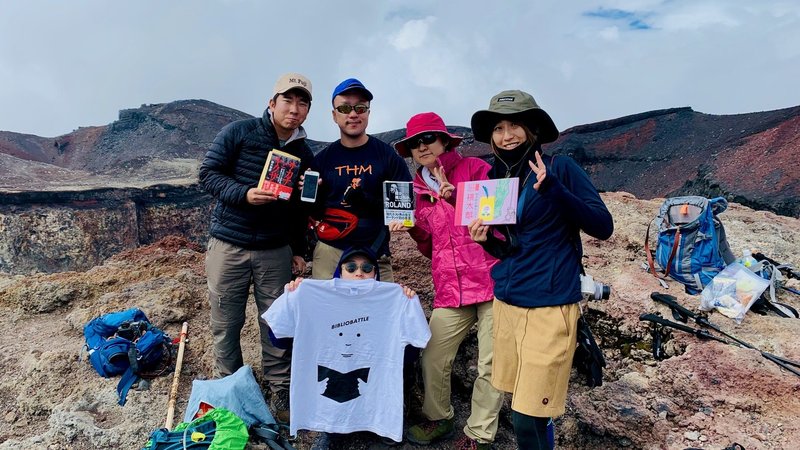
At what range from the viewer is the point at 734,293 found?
4383mm

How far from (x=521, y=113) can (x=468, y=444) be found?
2.57 meters

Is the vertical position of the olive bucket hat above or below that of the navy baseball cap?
below

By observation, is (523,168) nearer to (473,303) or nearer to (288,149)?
(473,303)

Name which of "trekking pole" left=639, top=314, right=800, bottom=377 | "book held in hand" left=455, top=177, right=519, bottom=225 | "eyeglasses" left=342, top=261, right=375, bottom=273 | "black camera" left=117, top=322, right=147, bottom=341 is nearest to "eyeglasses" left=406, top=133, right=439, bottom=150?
"book held in hand" left=455, top=177, right=519, bottom=225

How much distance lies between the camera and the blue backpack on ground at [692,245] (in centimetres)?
521

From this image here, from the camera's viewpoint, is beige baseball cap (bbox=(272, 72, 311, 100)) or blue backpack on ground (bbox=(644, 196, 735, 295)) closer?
beige baseball cap (bbox=(272, 72, 311, 100))

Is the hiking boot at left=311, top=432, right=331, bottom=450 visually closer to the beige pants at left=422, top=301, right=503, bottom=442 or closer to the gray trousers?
the gray trousers

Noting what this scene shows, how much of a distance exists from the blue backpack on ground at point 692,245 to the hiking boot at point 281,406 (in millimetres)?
4331

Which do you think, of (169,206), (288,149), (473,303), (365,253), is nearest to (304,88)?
(288,149)

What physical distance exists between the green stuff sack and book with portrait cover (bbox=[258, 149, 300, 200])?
1.68m

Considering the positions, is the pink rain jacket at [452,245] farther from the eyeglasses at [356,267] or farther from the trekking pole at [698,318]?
the trekking pole at [698,318]

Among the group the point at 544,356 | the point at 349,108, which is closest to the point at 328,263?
the point at 349,108

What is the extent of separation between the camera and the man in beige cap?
371 centimetres

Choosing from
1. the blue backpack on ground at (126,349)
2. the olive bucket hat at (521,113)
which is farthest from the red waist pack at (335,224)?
the blue backpack on ground at (126,349)
